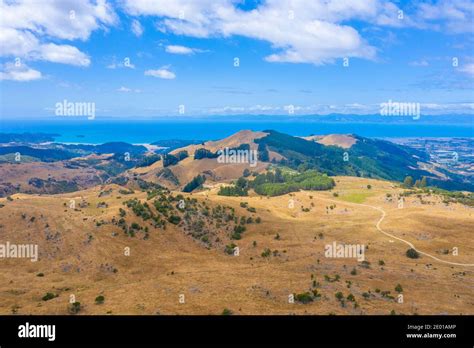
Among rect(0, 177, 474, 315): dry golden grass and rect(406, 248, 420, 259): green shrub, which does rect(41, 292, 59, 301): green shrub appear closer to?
rect(0, 177, 474, 315): dry golden grass

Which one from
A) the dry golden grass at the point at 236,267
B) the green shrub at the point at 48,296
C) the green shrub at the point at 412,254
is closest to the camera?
the dry golden grass at the point at 236,267

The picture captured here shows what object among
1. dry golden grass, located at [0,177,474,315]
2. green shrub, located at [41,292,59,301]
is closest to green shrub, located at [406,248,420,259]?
dry golden grass, located at [0,177,474,315]

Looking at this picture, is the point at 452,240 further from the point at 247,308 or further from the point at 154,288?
the point at 154,288

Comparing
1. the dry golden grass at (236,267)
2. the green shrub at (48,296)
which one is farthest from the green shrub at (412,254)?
the green shrub at (48,296)

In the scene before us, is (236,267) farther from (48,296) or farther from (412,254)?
(412,254)

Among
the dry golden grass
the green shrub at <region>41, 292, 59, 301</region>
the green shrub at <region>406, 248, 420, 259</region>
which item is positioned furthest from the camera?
the green shrub at <region>406, 248, 420, 259</region>

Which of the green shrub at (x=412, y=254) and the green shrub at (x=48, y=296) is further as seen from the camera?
the green shrub at (x=412, y=254)

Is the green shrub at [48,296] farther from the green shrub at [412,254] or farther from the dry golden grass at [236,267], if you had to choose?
the green shrub at [412,254]

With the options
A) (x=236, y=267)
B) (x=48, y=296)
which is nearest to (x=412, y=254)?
(x=236, y=267)
